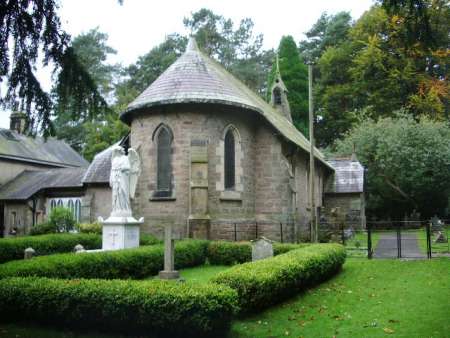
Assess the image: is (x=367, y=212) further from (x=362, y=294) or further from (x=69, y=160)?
(x=362, y=294)

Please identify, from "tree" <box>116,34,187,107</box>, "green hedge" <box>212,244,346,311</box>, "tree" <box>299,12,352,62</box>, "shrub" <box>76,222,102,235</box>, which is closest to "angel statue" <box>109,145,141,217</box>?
"green hedge" <box>212,244,346,311</box>

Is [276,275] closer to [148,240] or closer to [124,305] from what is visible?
[124,305]

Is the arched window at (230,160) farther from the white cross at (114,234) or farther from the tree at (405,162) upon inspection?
the tree at (405,162)

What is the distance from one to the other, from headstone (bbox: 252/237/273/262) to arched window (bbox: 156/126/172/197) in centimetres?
747

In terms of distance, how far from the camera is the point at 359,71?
150 ft

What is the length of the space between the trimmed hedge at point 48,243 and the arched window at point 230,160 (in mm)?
4225

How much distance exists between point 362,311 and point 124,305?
15.7 ft

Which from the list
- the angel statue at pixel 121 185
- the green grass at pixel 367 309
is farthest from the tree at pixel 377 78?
the green grass at pixel 367 309

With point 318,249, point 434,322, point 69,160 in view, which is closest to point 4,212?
point 69,160

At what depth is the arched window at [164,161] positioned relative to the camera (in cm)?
2122

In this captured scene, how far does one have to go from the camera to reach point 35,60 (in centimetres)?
793

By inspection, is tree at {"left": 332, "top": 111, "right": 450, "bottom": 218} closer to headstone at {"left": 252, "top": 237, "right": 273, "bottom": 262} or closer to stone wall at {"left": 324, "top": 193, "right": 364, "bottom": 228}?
stone wall at {"left": 324, "top": 193, "right": 364, "bottom": 228}

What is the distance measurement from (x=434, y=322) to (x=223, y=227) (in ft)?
41.3

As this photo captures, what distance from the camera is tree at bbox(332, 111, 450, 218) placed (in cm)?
3525
